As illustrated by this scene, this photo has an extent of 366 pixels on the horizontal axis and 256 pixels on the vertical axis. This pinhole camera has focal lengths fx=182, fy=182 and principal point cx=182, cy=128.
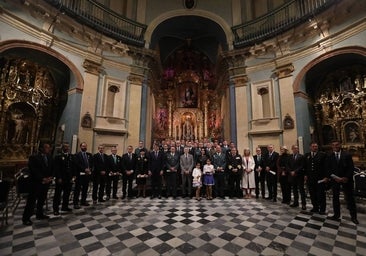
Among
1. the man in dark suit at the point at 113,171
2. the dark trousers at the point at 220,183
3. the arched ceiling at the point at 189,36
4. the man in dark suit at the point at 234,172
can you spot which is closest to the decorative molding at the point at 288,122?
the man in dark suit at the point at 234,172

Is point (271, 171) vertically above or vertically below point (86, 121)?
below

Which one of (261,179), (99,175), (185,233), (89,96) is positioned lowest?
(185,233)

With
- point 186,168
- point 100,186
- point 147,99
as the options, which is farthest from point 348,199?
point 147,99

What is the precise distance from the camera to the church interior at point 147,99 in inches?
122

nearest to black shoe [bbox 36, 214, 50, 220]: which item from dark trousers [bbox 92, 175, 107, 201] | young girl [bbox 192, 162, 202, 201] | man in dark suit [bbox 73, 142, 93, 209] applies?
man in dark suit [bbox 73, 142, 93, 209]

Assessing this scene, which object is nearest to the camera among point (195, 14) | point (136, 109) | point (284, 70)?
point (284, 70)

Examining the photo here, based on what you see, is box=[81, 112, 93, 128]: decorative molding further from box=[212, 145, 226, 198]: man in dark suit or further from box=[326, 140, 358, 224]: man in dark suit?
box=[326, 140, 358, 224]: man in dark suit

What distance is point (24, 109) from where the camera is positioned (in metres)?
8.05

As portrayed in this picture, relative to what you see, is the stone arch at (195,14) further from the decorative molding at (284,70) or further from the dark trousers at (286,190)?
the dark trousers at (286,190)

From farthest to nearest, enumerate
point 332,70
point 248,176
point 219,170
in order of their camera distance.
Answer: point 332,70, point 248,176, point 219,170

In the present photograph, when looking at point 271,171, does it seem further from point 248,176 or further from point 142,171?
point 142,171

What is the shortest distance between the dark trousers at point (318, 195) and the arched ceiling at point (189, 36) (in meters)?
9.40

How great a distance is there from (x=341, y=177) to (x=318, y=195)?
729 millimetres

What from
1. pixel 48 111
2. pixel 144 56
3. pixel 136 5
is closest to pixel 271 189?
pixel 144 56
